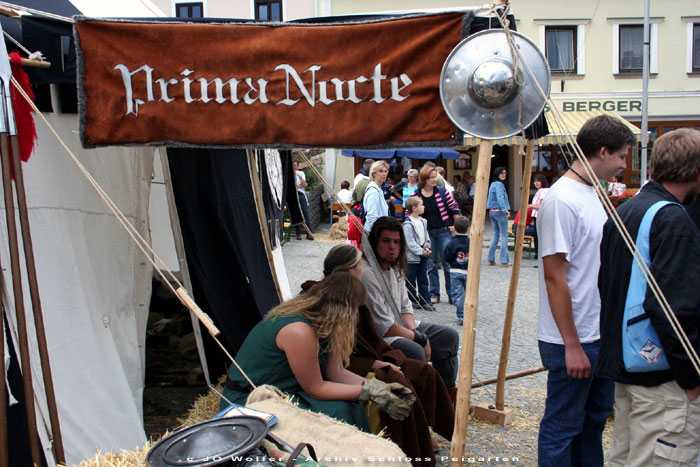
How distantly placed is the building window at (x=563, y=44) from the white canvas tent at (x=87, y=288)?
17.8 m

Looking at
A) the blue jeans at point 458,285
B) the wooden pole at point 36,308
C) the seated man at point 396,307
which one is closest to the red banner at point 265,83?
the wooden pole at point 36,308

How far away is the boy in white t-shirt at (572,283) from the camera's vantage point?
269cm

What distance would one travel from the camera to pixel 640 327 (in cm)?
228

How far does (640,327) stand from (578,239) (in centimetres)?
55

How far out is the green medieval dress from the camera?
296cm

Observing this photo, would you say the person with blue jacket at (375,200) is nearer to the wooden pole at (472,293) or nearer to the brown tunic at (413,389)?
the brown tunic at (413,389)

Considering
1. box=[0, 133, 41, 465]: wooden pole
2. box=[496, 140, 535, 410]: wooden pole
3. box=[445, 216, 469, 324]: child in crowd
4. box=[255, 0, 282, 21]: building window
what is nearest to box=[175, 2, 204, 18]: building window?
box=[255, 0, 282, 21]: building window

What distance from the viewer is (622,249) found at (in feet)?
7.81

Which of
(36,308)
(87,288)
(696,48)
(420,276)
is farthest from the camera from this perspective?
(696,48)

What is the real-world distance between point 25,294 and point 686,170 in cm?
302

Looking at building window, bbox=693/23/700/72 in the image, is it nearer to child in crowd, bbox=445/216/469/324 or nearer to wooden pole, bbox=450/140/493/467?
child in crowd, bbox=445/216/469/324

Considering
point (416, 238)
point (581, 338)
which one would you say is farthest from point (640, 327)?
point (416, 238)

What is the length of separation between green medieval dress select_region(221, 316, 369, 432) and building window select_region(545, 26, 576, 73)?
18366 mm

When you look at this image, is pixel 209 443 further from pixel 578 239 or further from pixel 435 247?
pixel 435 247
